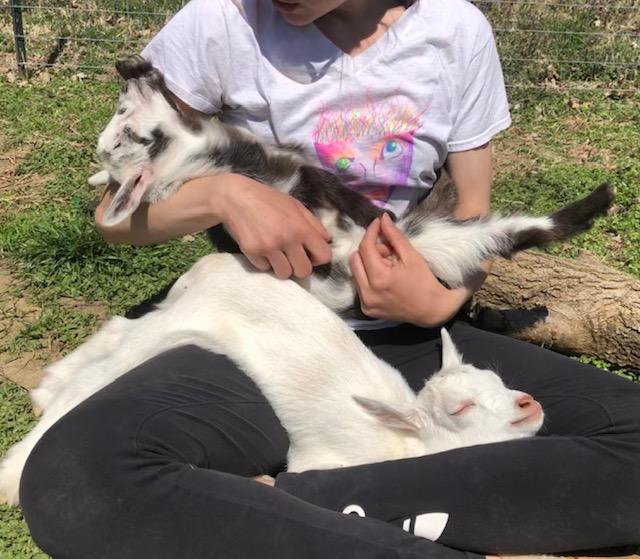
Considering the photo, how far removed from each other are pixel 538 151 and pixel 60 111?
3596mm

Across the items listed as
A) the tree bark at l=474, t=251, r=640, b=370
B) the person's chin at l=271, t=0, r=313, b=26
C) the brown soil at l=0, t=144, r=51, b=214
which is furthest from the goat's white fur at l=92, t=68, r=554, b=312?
the brown soil at l=0, t=144, r=51, b=214

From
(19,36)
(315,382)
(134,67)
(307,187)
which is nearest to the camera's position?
(315,382)

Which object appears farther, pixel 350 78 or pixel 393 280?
pixel 350 78

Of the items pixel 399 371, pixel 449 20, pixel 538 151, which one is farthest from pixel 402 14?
pixel 538 151

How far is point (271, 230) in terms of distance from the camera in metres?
2.66

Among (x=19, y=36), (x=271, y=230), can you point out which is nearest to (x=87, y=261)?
(x=271, y=230)

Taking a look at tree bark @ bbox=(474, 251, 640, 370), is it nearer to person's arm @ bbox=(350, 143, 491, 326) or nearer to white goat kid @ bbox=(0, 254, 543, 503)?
person's arm @ bbox=(350, 143, 491, 326)

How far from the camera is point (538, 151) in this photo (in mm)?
5820

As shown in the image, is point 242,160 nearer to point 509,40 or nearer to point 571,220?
point 571,220

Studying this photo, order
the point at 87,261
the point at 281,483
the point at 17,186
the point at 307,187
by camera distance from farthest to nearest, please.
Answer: the point at 17,186 → the point at 87,261 → the point at 307,187 → the point at 281,483

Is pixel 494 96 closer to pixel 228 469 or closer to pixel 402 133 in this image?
pixel 402 133

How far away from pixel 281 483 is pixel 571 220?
4.71 ft

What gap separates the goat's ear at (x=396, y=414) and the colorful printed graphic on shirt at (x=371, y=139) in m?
0.94

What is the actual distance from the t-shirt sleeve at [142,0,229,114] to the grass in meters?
1.37
